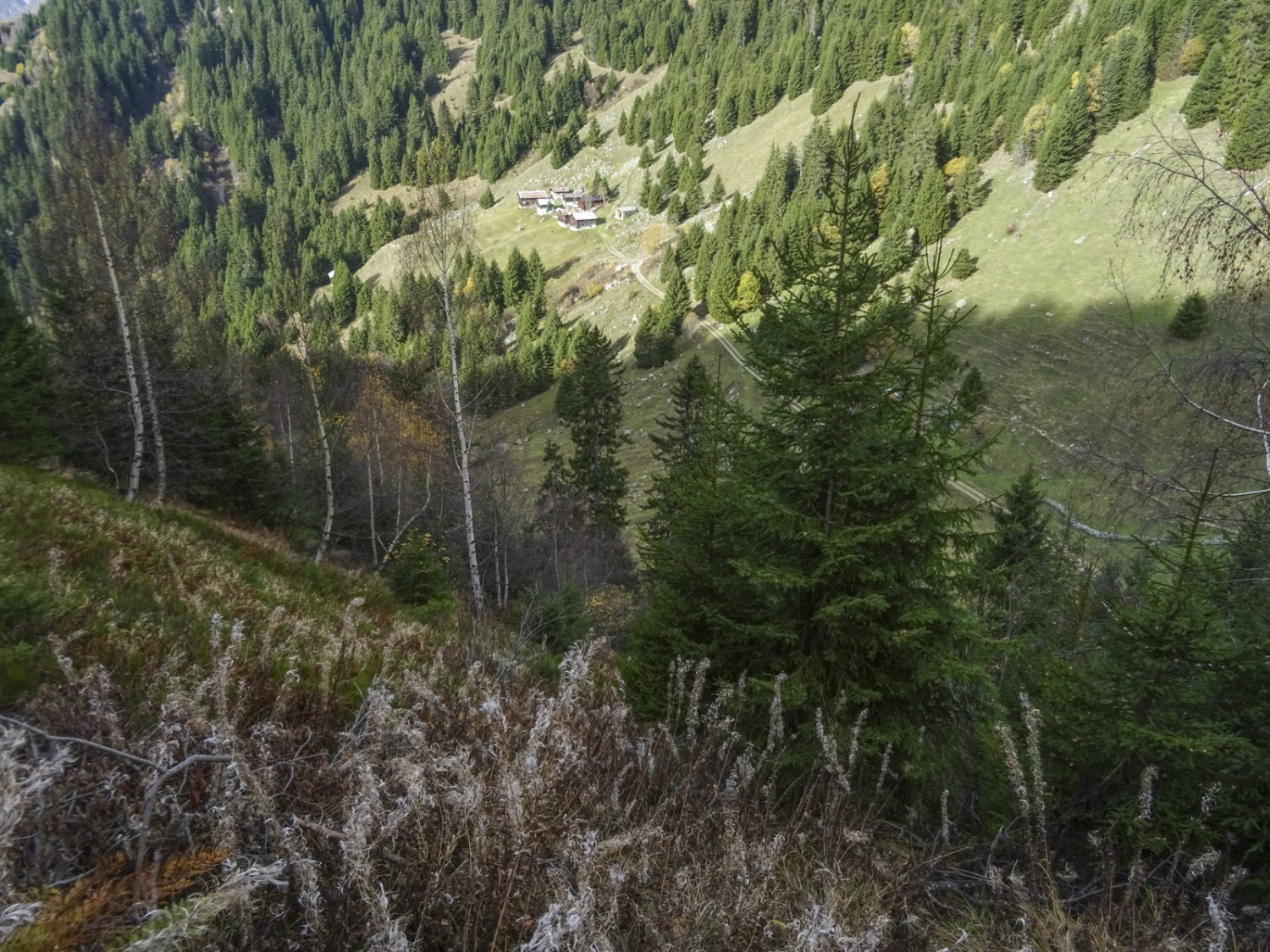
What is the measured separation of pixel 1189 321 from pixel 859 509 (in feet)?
166

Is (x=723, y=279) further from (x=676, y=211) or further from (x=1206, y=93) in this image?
(x=1206, y=93)

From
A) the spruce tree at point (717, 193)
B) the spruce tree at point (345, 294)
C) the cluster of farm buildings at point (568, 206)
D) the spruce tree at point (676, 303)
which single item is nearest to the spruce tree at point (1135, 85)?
the spruce tree at point (676, 303)

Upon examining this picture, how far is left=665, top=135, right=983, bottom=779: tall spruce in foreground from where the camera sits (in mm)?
6195

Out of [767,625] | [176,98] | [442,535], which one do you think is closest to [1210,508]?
[767,625]

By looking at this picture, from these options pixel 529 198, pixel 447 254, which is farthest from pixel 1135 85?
pixel 529 198

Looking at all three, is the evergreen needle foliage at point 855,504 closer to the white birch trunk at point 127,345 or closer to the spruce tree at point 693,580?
the spruce tree at point 693,580

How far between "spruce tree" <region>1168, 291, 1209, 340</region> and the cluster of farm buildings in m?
88.6

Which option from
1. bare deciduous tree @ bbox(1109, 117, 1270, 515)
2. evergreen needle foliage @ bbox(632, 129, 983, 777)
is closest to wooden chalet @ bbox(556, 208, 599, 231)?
evergreen needle foliage @ bbox(632, 129, 983, 777)

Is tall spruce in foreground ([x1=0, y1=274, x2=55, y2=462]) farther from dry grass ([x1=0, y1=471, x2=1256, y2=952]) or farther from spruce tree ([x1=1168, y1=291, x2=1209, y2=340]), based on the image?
spruce tree ([x1=1168, y1=291, x2=1209, y2=340])

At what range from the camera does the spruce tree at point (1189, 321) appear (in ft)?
131

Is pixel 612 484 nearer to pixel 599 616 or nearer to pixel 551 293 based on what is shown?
pixel 599 616

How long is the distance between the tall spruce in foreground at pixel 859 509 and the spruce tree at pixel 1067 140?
71.3m

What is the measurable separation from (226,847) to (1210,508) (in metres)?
7.78

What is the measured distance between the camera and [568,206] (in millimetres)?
118375
